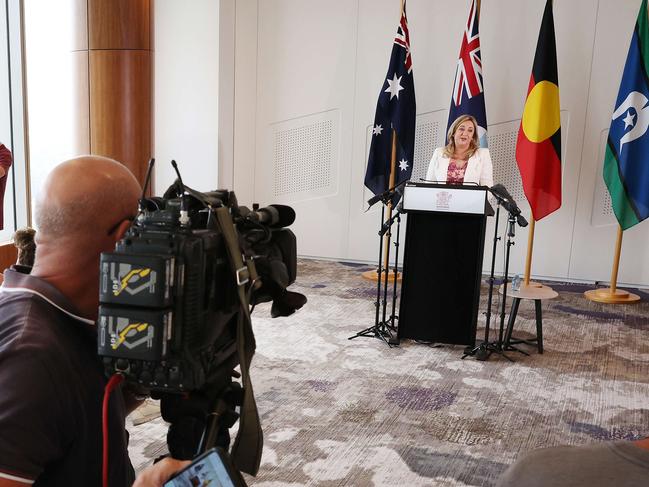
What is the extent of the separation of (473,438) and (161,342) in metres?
2.41

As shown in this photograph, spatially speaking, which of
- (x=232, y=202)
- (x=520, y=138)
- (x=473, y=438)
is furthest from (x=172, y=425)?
(x=520, y=138)

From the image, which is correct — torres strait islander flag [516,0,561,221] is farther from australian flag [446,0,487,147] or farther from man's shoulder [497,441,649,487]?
man's shoulder [497,441,649,487]

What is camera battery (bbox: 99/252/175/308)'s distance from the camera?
88 centimetres

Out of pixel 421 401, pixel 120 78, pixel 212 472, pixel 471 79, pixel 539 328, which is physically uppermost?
pixel 471 79

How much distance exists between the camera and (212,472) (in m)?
0.94

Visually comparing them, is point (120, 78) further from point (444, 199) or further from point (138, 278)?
point (138, 278)

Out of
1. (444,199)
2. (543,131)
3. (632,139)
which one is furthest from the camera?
(632,139)

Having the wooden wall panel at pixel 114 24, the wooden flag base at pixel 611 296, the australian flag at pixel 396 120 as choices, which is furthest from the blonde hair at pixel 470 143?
the wooden wall panel at pixel 114 24

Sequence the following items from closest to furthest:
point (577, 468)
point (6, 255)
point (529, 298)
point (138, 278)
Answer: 1. point (577, 468)
2. point (138, 278)
3. point (529, 298)
4. point (6, 255)

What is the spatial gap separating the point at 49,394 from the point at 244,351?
29cm

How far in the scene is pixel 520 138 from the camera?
18.1 ft

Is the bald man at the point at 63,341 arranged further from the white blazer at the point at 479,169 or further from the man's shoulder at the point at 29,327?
the white blazer at the point at 479,169

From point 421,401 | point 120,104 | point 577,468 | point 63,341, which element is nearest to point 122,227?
point 63,341

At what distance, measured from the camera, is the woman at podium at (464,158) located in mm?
5184
